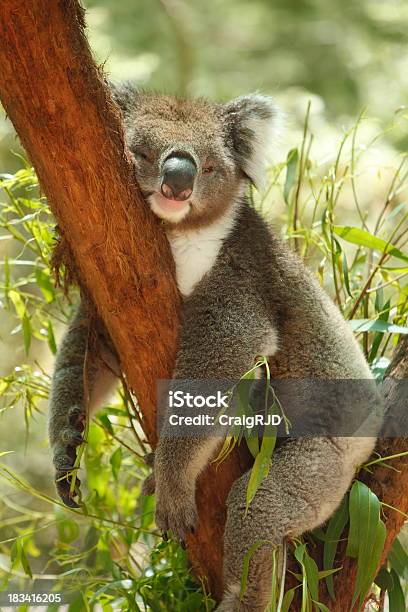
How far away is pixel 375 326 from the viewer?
2.55 metres

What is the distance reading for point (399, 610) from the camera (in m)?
2.43

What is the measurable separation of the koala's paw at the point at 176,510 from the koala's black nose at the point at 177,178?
87 centimetres

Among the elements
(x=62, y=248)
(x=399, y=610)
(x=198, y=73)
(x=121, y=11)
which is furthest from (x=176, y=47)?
(x=399, y=610)

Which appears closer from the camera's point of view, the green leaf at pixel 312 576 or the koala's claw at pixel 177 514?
the green leaf at pixel 312 576

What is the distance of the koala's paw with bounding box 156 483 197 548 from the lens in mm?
2277

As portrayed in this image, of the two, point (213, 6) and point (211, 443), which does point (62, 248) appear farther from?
point (213, 6)

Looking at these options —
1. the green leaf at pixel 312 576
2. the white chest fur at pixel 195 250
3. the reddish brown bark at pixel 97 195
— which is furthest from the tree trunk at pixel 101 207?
the green leaf at pixel 312 576

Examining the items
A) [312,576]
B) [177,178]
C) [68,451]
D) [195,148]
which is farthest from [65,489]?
[195,148]

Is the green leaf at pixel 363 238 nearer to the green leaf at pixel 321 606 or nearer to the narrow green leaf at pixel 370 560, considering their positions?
the narrow green leaf at pixel 370 560

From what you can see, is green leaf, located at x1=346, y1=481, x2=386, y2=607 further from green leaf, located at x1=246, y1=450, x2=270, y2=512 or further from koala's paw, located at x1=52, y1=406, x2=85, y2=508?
koala's paw, located at x1=52, y1=406, x2=85, y2=508

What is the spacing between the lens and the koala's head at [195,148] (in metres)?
2.31

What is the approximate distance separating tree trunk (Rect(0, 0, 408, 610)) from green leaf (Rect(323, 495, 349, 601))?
0.18 feet

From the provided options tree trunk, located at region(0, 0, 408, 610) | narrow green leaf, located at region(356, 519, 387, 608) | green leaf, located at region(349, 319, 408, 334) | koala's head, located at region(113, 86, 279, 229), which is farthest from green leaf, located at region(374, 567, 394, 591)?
koala's head, located at region(113, 86, 279, 229)

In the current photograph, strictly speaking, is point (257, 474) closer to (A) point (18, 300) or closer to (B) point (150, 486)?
(B) point (150, 486)
